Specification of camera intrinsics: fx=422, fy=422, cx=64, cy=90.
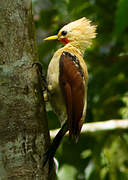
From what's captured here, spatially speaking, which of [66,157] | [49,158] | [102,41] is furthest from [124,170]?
[49,158]

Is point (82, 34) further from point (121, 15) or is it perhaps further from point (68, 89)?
point (68, 89)

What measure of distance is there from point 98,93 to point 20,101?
2354 mm

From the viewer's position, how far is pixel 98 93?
4746mm

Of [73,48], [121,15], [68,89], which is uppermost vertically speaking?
[121,15]

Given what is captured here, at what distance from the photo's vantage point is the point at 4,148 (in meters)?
2.38

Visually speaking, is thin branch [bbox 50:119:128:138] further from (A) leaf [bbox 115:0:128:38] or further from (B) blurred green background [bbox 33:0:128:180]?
(A) leaf [bbox 115:0:128:38]

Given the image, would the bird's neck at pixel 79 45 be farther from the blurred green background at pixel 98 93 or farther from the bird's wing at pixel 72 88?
the blurred green background at pixel 98 93

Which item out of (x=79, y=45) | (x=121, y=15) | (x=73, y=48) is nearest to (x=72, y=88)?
(x=73, y=48)

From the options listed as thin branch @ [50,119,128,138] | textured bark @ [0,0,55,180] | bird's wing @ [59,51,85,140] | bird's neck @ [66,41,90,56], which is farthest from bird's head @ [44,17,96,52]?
textured bark @ [0,0,55,180]

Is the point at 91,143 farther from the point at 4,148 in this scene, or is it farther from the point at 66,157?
the point at 4,148

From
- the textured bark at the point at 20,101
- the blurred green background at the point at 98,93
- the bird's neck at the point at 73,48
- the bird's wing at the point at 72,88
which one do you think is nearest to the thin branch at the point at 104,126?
the blurred green background at the point at 98,93

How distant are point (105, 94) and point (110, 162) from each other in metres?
0.81

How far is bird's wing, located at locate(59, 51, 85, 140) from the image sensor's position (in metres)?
2.90

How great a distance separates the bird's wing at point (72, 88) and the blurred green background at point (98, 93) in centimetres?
100
